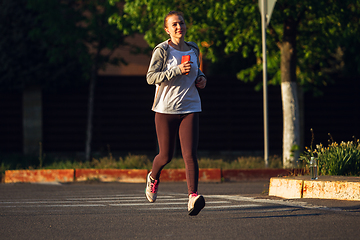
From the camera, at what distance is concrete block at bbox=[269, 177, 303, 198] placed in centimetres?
675

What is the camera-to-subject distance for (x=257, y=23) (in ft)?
37.8

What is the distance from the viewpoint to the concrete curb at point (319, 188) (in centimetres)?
630

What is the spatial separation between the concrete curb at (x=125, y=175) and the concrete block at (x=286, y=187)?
296cm

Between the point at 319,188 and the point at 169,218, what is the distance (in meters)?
2.06

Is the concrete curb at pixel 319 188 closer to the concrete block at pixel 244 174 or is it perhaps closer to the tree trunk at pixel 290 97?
the concrete block at pixel 244 174

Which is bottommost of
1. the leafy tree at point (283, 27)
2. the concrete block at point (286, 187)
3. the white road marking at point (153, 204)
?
the white road marking at point (153, 204)

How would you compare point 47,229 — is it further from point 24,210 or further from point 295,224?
point 295,224

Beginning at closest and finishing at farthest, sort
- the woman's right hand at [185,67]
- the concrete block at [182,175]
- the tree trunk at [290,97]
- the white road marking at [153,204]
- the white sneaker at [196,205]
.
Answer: the white sneaker at [196,205] → the woman's right hand at [185,67] → the white road marking at [153,204] → the concrete block at [182,175] → the tree trunk at [290,97]

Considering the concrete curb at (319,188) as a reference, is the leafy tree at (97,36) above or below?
above

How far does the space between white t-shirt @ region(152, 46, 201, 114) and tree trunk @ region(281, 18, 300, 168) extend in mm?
5759

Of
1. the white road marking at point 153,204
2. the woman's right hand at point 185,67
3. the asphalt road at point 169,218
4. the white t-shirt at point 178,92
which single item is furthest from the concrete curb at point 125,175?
the woman's right hand at point 185,67

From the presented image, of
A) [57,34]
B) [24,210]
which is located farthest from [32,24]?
[24,210]

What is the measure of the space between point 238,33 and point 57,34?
176 inches

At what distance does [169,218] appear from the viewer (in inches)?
212
